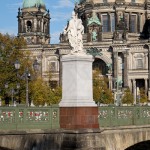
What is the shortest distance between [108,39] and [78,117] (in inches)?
3721

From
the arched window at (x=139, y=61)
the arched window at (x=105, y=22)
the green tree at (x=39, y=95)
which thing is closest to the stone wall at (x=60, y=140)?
the green tree at (x=39, y=95)

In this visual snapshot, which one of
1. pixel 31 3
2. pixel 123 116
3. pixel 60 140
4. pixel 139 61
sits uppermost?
pixel 31 3

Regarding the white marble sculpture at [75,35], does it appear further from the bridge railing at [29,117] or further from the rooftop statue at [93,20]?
the rooftop statue at [93,20]

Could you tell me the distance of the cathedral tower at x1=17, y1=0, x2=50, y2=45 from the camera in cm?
11950

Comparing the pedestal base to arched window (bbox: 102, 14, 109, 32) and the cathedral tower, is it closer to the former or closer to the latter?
the cathedral tower

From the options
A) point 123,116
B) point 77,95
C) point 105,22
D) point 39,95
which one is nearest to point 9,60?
point 39,95

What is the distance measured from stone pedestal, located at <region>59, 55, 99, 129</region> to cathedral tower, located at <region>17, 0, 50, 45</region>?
9644 cm

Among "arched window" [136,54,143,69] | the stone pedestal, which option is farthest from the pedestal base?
"arched window" [136,54,143,69]

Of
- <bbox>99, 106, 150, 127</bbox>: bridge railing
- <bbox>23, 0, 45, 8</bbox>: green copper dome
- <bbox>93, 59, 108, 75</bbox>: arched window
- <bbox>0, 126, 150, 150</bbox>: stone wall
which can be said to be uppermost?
<bbox>23, 0, 45, 8</bbox>: green copper dome

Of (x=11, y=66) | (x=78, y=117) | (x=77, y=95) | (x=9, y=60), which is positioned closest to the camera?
(x=78, y=117)

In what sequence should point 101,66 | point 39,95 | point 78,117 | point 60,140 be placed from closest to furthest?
point 60,140
point 78,117
point 39,95
point 101,66

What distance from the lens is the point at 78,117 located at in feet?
73.0

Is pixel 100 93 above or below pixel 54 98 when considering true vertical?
above

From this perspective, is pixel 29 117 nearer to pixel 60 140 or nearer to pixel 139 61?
pixel 60 140
